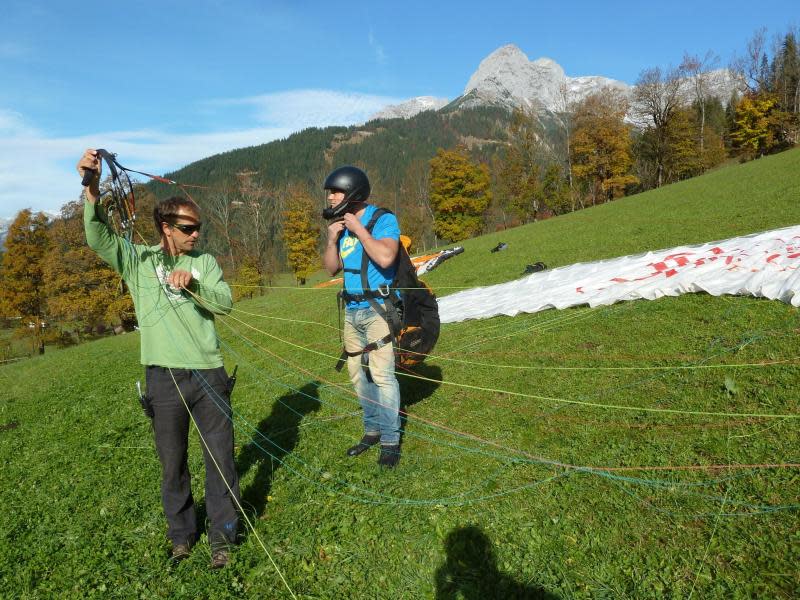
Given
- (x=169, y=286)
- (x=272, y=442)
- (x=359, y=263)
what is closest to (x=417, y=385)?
(x=272, y=442)

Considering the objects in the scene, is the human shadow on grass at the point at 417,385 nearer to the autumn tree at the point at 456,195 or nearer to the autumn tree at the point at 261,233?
the autumn tree at the point at 261,233

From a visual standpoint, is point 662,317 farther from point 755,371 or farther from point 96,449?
point 96,449

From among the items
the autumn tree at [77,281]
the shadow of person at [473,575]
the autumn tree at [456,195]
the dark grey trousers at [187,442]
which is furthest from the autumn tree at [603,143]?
the dark grey trousers at [187,442]

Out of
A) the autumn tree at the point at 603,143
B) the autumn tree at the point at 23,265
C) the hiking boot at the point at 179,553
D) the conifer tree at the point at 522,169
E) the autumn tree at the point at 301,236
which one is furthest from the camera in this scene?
the conifer tree at the point at 522,169

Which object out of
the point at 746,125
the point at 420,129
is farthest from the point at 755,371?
the point at 420,129

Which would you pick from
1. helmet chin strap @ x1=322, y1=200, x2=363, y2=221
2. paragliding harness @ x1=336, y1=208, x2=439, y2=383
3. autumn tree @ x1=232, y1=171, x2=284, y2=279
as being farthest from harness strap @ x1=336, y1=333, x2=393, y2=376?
autumn tree @ x1=232, y1=171, x2=284, y2=279

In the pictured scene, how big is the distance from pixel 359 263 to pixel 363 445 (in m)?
1.86

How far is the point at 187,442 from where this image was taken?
326cm

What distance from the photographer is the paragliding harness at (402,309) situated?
158 inches

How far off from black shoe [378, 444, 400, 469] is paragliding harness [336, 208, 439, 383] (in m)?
0.63

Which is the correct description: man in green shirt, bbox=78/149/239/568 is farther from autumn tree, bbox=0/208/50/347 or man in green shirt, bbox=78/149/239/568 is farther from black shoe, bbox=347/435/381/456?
autumn tree, bbox=0/208/50/347

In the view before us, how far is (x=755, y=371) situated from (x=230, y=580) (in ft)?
15.8

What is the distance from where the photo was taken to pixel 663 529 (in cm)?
281

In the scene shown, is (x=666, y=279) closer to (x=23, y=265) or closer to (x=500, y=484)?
(x=500, y=484)
